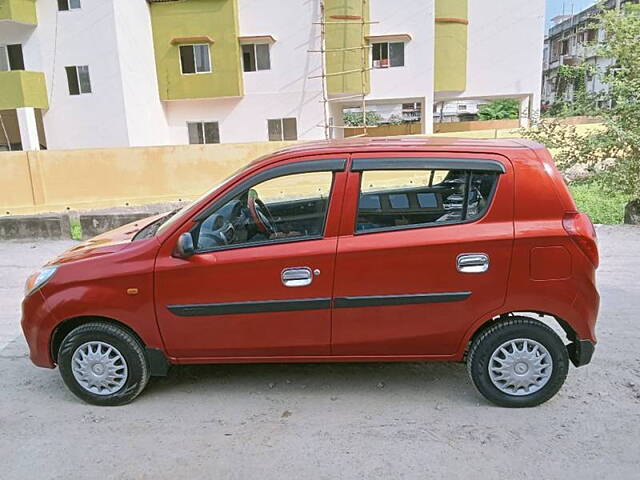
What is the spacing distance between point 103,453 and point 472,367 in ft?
7.64

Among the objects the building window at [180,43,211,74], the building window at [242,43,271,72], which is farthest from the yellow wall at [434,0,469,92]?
the building window at [180,43,211,74]

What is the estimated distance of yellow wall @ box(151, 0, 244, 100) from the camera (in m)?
21.5

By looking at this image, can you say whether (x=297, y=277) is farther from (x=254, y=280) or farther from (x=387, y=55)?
(x=387, y=55)

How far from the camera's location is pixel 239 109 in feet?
74.0

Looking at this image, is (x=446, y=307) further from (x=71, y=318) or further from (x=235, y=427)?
(x=71, y=318)

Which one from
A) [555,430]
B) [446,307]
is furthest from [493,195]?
[555,430]

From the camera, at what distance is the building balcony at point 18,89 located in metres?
19.4

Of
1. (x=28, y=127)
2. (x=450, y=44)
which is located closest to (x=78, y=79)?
(x=28, y=127)

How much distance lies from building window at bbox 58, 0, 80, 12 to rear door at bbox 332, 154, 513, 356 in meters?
20.9

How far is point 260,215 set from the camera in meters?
3.59

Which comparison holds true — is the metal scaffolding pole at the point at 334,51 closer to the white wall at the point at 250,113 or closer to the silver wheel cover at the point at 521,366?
the white wall at the point at 250,113

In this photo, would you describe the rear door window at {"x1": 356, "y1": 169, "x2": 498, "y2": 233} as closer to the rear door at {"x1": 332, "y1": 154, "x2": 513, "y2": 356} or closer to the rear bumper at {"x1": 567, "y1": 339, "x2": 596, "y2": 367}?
the rear door at {"x1": 332, "y1": 154, "x2": 513, "y2": 356}

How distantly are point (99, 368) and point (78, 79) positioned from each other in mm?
20081

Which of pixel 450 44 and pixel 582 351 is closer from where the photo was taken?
pixel 582 351
